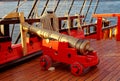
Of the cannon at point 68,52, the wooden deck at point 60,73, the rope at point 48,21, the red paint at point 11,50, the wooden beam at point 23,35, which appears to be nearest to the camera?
the wooden deck at point 60,73

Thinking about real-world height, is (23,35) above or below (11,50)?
above

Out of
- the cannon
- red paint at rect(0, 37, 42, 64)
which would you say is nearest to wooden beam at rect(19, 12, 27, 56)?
red paint at rect(0, 37, 42, 64)

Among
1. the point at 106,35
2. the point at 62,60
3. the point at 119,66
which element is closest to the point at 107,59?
the point at 119,66

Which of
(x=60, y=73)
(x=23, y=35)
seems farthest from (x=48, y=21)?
(x=60, y=73)

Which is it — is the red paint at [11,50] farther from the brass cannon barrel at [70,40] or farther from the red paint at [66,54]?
the red paint at [66,54]

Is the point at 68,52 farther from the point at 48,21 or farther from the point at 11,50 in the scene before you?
the point at 48,21

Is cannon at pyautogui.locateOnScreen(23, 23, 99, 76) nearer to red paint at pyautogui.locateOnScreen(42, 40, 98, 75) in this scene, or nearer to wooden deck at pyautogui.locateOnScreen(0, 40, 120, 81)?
red paint at pyautogui.locateOnScreen(42, 40, 98, 75)

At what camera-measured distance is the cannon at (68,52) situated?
3.92 metres

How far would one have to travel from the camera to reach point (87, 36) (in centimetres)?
782

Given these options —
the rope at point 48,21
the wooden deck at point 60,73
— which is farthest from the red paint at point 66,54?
the rope at point 48,21

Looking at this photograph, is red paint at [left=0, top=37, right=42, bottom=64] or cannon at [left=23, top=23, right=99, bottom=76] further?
red paint at [left=0, top=37, right=42, bottom=64]

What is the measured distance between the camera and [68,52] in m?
4.03

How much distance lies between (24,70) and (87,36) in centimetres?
387

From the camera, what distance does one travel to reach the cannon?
3.92 meters
